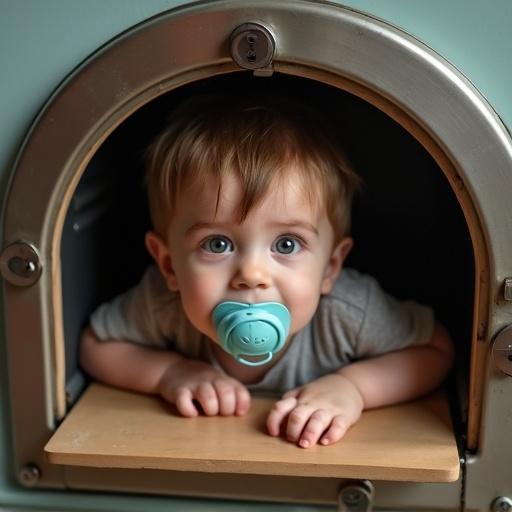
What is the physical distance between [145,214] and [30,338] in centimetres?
35

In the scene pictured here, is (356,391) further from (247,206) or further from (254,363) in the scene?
(247,206)

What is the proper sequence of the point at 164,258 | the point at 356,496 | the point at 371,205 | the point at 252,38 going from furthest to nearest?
the point at 371,205 < the point at 164,258 < the point at 356,496 < the point at 252,38

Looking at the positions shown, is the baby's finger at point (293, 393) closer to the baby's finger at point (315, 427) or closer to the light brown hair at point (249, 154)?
the baby's finger at point (315, 427)

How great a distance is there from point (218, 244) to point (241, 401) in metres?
0.16

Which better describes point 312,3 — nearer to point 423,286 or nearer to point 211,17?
point 211,17

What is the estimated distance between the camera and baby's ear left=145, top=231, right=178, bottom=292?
3.03ft

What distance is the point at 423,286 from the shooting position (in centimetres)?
109

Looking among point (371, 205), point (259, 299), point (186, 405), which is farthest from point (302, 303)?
point (371, 205)

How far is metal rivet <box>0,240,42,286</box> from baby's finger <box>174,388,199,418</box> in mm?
189

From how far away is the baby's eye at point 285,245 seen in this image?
2.79 ft

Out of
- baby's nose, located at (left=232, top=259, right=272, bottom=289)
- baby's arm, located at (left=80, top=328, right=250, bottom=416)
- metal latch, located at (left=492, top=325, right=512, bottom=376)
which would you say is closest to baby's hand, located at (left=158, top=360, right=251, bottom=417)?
baby's arm, located at (left=80, top=328, right=250, bottom=416)

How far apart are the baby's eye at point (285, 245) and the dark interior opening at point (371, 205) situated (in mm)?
219

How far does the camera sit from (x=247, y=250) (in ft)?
2.74

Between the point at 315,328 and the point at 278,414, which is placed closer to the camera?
the point at 278,414
